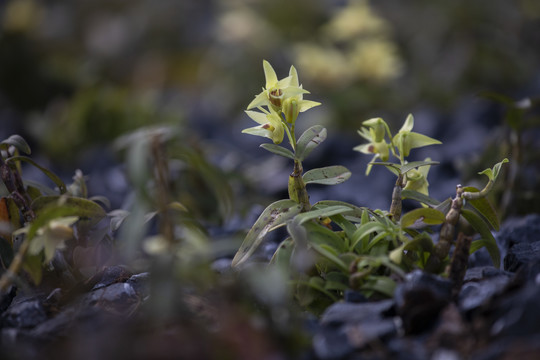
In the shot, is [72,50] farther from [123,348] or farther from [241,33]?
[123,348]

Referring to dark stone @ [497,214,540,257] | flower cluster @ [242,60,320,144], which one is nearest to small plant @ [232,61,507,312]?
flower cluster @ [242,60,320,144]

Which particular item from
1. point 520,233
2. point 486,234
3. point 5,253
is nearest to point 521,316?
point 486,234

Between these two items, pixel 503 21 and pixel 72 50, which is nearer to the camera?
pixel 503 21

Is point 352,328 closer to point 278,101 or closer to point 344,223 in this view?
point 344,223

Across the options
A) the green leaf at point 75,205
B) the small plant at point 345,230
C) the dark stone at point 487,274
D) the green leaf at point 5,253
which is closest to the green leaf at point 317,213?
the small plant at point 345,230

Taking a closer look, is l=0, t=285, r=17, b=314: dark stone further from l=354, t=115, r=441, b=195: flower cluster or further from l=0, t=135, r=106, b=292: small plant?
l=354, t=115, r=441, b=195: flower cluster

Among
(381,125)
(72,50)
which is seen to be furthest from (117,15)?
(381,125)
